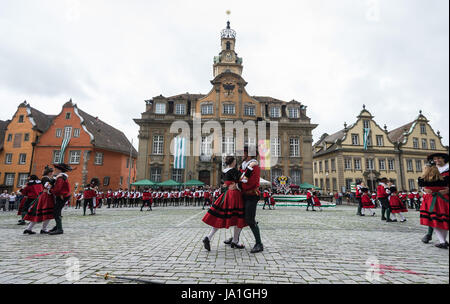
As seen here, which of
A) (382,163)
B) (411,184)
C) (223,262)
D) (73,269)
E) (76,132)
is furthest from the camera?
(382,163)

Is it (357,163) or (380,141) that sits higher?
(380,141)

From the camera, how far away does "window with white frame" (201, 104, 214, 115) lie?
105 ft

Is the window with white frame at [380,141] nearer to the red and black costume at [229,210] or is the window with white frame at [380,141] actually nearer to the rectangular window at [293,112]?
the rectangular window at [293,112]

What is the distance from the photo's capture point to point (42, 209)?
6.34m

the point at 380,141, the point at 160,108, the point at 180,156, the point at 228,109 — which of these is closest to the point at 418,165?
the point at 380,141

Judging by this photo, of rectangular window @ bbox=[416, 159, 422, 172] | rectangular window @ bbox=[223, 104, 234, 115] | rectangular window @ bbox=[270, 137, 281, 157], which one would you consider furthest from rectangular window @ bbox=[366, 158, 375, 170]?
rectangular window @ bbox=[223, 104, 234, 115]

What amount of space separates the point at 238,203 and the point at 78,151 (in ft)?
108

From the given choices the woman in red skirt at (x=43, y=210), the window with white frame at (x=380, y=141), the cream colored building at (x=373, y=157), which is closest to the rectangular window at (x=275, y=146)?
the cream colored building at (x=373, y=157)

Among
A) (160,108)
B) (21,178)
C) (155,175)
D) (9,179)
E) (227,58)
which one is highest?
(227,58)

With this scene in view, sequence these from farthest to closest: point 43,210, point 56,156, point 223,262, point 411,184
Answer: point 411,184 < point 56,156 < point 43,210 < point 223,262

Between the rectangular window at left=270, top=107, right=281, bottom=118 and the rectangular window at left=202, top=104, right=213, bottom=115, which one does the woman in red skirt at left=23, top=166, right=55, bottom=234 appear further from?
the rectangular window at left=270, top=107, right=281, bottom=118

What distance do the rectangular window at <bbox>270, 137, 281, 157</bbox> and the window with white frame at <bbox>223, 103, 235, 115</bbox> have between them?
6.82m

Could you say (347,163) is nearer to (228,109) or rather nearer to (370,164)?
(370,164)

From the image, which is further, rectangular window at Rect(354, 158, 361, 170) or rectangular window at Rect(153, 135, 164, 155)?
rectangular window at Rect(354, 158, 361, 170)
